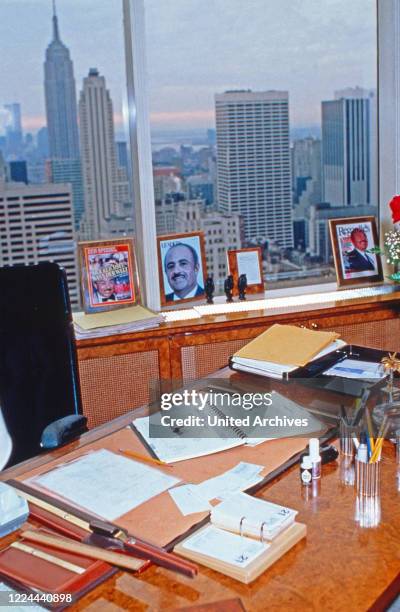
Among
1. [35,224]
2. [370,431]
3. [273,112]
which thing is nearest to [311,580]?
[370,431]

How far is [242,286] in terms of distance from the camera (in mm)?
3453

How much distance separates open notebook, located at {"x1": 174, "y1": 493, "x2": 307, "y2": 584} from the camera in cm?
133

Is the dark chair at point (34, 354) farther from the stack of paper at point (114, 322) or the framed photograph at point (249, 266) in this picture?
the framed photograph at point (249, 266)

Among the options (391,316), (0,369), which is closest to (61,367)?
(0,369)

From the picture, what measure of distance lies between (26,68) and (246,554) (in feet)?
8.18

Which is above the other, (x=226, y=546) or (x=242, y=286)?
(x=242, y=286)

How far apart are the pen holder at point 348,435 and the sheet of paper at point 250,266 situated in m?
1.80

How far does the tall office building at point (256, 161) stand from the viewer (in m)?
3.48

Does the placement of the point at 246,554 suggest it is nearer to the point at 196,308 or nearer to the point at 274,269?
the point at 196,308

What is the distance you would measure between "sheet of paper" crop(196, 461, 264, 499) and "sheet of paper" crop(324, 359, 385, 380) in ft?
1.87

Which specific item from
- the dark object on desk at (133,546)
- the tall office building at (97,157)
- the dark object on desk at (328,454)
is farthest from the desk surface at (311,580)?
the tall office building at (97,157)

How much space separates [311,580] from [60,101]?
2.50 m

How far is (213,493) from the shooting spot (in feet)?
5.28

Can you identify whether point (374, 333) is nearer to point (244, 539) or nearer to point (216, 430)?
point (216, 430)
